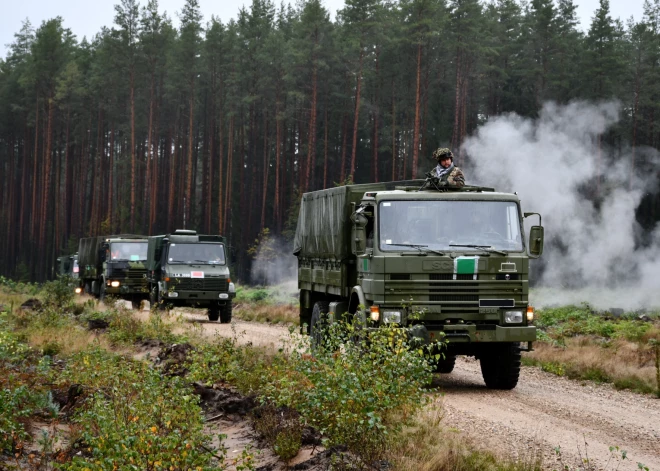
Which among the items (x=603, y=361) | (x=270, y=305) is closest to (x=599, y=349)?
(x=603, y=361)

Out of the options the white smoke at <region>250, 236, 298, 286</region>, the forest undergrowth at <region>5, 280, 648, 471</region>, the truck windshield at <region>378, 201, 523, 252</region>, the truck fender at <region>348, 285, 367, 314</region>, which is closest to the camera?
the forest undergrowth at <region>5, 280, 648, 471</region>

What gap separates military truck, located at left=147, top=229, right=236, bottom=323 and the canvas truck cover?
1027 centimetres

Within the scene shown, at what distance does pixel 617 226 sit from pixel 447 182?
3508 centimetres

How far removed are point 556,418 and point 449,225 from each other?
297cm

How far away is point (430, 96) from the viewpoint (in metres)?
56.2

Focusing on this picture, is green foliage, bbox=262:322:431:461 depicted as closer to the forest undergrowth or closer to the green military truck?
the forest undergrowth

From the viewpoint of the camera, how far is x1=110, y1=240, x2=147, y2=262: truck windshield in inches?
1275

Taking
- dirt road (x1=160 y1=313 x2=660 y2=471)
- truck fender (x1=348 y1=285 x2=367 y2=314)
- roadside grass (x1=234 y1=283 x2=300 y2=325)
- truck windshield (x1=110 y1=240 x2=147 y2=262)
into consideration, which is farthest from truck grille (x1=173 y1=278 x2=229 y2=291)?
truck fender (x1=348 y1=285 x2=367 y2=314)

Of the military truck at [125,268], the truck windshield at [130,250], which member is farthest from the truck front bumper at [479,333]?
the truck windshield at [130,250]

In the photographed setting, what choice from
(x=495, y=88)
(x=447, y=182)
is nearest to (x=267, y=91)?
(x=495, y=88)

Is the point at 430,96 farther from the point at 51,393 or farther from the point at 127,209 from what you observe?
the point at 51,393

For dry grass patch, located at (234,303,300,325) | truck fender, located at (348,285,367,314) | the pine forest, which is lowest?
dry grass patch, located at (234,303,300,325)

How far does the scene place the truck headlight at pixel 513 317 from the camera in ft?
39.6

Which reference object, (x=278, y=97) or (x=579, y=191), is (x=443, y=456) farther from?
(x=278, y=97)
